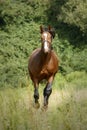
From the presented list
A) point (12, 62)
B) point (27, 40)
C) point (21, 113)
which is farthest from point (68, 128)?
point (27, 40)

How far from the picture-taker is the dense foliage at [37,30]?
2914 cm

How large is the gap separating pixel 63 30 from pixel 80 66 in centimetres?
321

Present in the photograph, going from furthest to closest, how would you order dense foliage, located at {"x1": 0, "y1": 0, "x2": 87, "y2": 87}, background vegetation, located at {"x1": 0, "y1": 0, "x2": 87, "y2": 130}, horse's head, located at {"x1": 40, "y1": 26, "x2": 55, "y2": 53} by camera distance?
dense foliage, located at {"x1": 0, "y1": 0, "x2": 87, "y2": 87}
background vegetation, located at {"x1": 0, "y1": 0, "x2": 87, "y2": 130}
horse's head, located at {"x1": 40, "y1": 26, "x2": 55, "y2": 53}

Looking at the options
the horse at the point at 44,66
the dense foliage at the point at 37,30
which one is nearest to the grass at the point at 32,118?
the horse at the point at 44,66

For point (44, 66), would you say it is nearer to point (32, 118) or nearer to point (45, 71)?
point (45, 71)

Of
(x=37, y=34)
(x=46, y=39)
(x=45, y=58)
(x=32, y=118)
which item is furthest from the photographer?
(x=37, y=34)

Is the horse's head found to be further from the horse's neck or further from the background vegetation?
the background vegetation

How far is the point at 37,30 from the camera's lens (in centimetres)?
3100

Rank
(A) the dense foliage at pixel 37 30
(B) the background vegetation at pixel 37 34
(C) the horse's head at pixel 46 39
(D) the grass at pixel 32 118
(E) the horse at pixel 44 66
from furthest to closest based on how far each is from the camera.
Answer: (A) the dense foliage at pixel 37 30, (B) the background vegetation at pixel 37 34, (E) the horse at pixel 44 66, (C) the horse's head at pixel 46 39, (D) the grass at pixel 32 118

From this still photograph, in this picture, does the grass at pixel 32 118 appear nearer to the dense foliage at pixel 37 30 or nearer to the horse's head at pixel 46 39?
the horse's head at pixel 46 39

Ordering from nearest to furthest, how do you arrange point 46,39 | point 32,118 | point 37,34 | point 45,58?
point 32,118 → point 46,39 → point 45,58 → point 37,34

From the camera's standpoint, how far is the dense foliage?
29141mm

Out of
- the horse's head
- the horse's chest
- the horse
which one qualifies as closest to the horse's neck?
the horse

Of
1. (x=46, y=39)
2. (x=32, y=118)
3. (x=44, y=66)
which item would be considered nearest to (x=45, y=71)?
(x=44, y=66)
